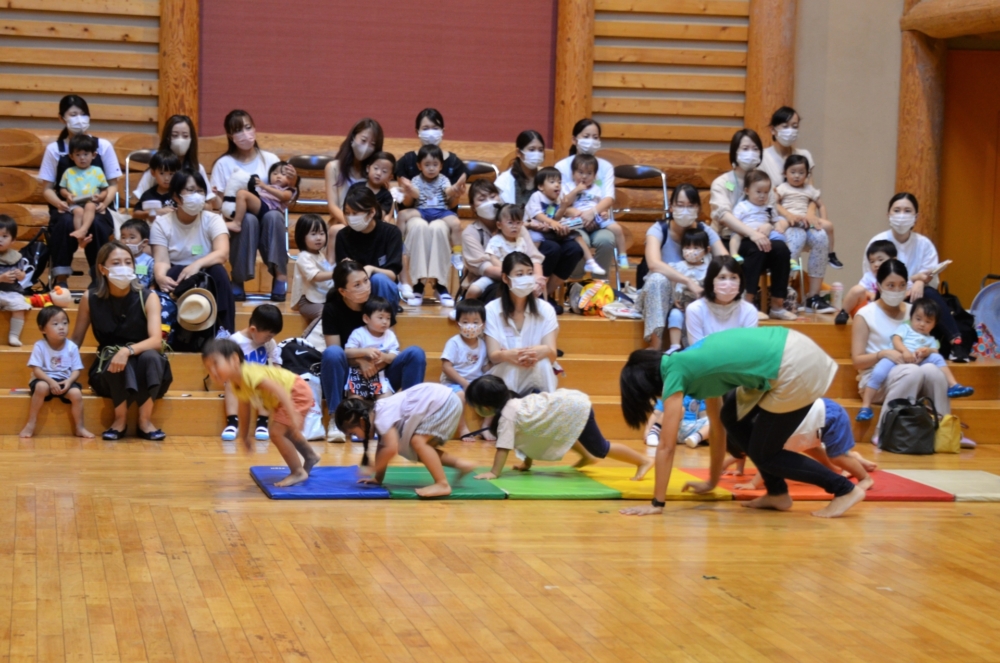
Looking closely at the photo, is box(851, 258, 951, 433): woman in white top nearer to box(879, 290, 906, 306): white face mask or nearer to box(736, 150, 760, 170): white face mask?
box(879, 290, 906, 306): white face mask

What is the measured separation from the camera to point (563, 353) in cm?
779

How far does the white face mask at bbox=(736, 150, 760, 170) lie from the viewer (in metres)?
8.65

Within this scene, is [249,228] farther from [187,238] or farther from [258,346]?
[258,346]

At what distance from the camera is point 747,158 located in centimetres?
866

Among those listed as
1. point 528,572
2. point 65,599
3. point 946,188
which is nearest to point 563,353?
point 528,572

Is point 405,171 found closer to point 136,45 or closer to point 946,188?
point 136,45

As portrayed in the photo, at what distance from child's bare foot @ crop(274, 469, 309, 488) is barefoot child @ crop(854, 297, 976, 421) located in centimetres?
361

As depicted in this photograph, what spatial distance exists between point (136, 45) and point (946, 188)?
720cm

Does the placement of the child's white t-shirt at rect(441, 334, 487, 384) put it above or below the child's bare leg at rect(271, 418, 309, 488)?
above

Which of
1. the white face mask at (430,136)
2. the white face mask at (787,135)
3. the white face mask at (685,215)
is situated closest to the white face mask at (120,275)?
the white face mask at (430,136)

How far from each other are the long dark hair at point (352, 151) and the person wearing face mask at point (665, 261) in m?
1.95

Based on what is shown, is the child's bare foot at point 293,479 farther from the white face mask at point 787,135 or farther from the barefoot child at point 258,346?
the white face mask at point 787,135

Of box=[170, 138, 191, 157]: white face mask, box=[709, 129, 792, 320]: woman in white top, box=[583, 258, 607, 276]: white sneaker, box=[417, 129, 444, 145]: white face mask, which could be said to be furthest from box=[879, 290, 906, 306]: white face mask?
box=[170, 138, 191, 157]: white face mask

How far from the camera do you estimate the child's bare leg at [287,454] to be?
5496 millimetres
